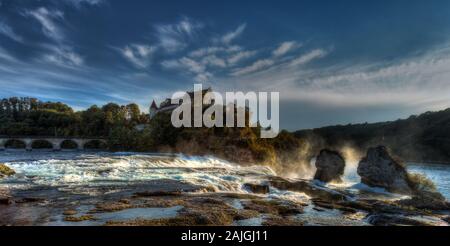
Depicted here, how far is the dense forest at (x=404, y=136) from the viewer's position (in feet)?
332

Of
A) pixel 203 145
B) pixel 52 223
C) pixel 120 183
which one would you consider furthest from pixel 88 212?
pixel 203 145

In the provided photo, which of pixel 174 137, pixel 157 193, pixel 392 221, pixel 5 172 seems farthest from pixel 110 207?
pixel 174 137

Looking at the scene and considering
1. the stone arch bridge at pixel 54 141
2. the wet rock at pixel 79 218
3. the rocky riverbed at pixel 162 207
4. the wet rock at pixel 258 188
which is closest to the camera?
the wet rock at pixel 79 218

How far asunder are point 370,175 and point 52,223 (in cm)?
3359

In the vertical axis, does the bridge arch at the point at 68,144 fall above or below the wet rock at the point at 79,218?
above

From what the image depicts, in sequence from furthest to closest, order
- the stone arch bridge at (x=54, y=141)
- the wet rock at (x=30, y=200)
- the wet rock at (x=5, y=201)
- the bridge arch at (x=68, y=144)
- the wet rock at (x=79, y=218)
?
1. the bridge arch at (x=68, y=144)
2. the stone arch bridge at (x=54, y=141)
3. the wet rock at (x=30, y=200)
4. the wet rock at (x=5, y=201)
5. the wet rock at (x=79, y=218)

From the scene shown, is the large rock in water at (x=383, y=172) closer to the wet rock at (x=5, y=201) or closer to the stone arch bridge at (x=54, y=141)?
the wet rock at (x=5, y=201)

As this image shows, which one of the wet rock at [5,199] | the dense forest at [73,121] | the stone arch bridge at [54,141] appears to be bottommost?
the wet rock at [5,199]

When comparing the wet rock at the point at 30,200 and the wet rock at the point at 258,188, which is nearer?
the wet rock at the point at 30,200

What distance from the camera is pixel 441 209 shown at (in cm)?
1931

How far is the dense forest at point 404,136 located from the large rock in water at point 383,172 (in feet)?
174

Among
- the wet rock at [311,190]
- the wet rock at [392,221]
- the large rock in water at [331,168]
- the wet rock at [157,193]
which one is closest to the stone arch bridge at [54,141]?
the large rock in water at [331,168]

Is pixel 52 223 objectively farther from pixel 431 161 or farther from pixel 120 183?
pixel 431 161

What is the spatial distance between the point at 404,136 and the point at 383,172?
10326 cm
